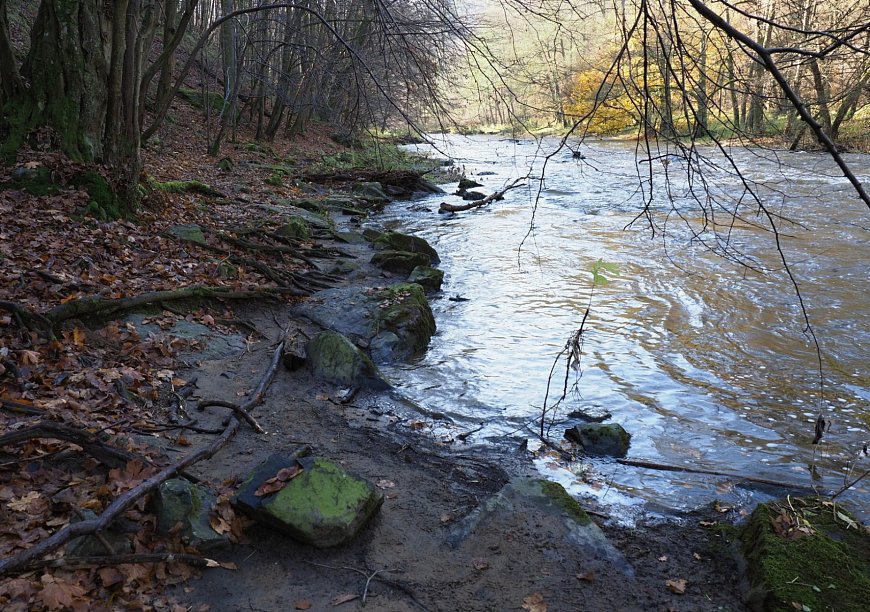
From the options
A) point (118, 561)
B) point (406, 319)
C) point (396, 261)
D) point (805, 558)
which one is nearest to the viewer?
point (118, 561)

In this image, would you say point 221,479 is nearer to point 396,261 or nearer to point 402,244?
point 396,261

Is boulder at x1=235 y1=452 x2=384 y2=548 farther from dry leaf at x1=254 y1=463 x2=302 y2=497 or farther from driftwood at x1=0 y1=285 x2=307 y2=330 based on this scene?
driftwood at x1=0 y1=285 x2=307 y2=330

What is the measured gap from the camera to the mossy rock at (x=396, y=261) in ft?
38.0

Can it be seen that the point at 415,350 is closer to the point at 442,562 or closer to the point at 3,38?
the point at 442,562

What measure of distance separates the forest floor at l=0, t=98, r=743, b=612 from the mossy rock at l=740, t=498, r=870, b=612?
0.24m

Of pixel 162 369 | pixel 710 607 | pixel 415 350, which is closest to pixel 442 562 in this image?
pixel 710 607

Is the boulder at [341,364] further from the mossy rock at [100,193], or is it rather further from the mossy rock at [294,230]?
the mossy rock at [294,230]

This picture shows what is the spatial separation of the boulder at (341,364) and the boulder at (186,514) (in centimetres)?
297

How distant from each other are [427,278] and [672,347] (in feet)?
14.8

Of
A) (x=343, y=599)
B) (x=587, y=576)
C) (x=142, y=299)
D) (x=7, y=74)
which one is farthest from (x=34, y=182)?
(x=587, y=576)

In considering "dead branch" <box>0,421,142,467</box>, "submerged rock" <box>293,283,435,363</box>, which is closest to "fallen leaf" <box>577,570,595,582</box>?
"dead branch" <box>0,421,142,467</box>

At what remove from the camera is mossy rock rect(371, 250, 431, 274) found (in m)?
11.6

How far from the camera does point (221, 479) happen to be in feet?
14.4

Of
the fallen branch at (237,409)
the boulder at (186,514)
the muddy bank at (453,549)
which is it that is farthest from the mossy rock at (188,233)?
the boulder at (186,514)
